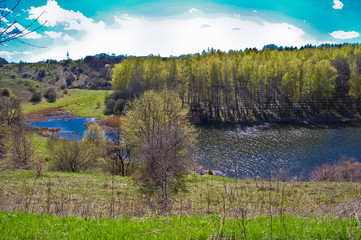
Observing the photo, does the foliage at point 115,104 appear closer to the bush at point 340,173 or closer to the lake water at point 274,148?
the lake water at point 274,148

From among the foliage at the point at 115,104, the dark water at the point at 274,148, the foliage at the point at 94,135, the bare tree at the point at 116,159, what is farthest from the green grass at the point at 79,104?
the bare tree at the point at 116,159

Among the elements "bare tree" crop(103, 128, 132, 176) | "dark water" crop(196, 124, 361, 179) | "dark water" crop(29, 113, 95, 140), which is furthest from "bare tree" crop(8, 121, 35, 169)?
"dark water" crop(29, 113, 95, 140)

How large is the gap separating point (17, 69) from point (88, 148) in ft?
498

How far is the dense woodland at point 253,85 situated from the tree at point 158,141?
2700 centimetres

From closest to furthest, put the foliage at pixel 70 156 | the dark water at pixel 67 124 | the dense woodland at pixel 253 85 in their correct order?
1. the foliage at pixel 70 156
2. the dark water at pixel 67 124
3. the dense woodland at pixel 253 85

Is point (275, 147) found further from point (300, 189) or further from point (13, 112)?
point (13, 112)

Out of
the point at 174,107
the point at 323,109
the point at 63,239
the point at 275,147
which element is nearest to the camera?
the point at 63,239

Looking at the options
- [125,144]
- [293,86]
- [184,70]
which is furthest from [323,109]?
[125,144]

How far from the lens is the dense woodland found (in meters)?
53.5

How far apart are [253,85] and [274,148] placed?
27627 millimetres

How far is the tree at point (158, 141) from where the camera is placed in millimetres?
17359

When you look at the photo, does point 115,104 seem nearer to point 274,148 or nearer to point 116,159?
point 116,159

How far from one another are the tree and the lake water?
162 inches

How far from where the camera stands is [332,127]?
148ft
